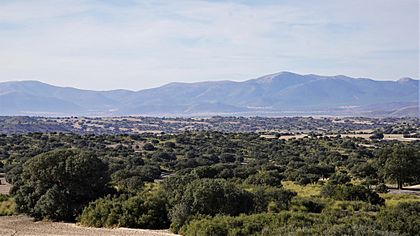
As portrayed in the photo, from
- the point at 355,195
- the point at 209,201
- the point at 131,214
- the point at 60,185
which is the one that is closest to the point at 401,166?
the point at 355,195

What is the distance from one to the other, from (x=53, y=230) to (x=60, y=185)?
16.2 ft

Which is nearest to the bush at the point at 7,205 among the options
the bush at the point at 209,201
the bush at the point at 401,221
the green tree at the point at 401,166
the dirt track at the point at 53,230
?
the dirt track at the point at 53,230

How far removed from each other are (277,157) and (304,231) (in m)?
50.1

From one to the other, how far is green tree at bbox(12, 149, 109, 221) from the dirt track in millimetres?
1072

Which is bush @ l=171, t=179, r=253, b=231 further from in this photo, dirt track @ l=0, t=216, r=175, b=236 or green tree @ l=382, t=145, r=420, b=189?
green tree @ l=382, t=145, r=420, b=189

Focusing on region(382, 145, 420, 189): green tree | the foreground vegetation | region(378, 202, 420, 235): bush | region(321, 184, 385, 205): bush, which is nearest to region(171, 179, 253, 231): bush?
the foreground vegetation

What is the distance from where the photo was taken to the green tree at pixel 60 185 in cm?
3297

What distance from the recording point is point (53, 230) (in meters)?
29.8

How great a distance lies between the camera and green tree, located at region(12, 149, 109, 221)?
32969 mm

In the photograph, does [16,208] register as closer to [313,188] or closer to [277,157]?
[313,188]

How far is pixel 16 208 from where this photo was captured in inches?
1352

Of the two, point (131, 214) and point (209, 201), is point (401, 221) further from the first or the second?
point (131, 214)

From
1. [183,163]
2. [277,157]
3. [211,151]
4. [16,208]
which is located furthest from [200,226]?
[211,151]

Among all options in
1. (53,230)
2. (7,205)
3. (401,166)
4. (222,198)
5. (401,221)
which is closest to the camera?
(401,221)
